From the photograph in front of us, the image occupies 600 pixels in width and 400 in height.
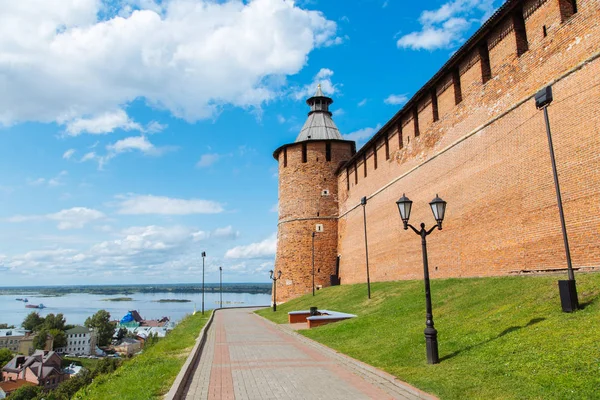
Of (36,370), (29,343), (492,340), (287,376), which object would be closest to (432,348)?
(492,340)

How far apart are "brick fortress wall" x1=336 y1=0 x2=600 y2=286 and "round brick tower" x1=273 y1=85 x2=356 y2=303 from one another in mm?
11102

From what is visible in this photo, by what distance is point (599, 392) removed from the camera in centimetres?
457

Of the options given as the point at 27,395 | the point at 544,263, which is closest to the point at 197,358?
the point at 544,263

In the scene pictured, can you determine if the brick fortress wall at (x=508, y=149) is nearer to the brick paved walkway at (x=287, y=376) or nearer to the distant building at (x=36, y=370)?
the brick paved walkway at (x=287, y=376)

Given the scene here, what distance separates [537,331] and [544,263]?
179 inches

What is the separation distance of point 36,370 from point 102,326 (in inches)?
1131

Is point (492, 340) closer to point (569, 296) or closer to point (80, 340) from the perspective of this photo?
point (569, 296)

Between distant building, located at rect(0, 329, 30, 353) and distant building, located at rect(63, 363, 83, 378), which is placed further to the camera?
distant building, located at rect(0, 329, 30, 353)

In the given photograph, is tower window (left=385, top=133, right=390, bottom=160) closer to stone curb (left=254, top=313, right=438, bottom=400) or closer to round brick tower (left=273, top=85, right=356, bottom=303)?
round brick tower (left=273, top=85, right=356, bottom=303)

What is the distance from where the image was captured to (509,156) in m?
12.6

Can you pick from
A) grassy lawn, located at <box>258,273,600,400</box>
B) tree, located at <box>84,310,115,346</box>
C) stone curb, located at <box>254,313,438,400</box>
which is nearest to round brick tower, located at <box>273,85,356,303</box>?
grassy lawn, located at <box>258,273,600,400</box>

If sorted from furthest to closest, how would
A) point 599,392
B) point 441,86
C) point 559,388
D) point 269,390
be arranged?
1. point 441,86
2. point 269,390
3. point 559,388
4. point 599,392

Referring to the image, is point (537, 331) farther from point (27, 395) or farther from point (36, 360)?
point (36, 360)

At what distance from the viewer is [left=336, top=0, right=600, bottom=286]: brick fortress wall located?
32.6 feet
